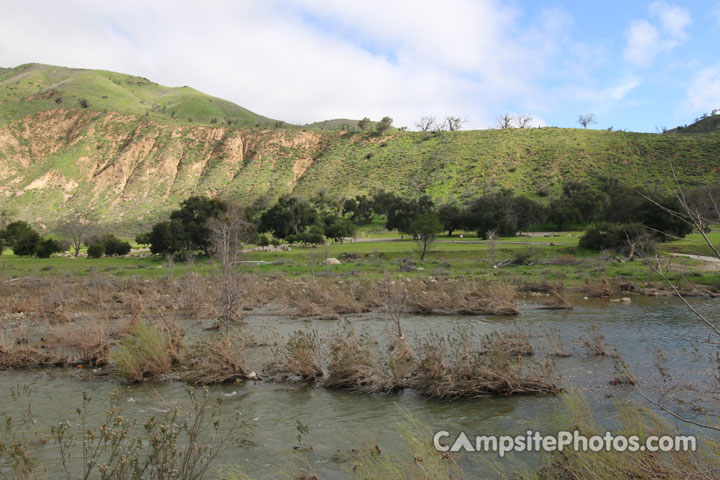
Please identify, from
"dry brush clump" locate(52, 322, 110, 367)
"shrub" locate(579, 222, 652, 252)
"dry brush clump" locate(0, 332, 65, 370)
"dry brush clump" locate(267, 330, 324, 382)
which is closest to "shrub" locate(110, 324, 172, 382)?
"dry brush clump" locate(52, 322, 110, 367)

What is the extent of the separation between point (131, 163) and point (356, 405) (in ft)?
352

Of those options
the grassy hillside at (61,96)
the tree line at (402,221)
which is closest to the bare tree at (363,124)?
the grassy hillside at (61,96)

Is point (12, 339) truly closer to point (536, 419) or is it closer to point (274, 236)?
point (536, 419)

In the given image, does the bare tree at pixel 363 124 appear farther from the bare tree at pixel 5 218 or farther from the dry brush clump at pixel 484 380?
the dry brush clump at pixel 484 380

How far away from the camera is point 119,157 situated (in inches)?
3981

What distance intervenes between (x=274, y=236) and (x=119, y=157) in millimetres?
60529

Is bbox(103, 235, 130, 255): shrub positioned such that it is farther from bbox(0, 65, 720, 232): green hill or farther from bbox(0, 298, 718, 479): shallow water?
bbox(0, 298, 718, 479): shallow water

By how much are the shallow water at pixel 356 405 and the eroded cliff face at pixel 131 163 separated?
77.7 m

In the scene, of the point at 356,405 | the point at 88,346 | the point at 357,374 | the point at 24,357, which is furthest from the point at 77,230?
the point at 356,405

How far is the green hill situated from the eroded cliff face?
243 mm

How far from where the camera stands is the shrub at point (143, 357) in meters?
11.1

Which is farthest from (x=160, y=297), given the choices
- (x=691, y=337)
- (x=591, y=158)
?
(x=591, y=158)

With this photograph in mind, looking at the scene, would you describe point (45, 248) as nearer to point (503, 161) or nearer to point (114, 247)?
point (114, 247)

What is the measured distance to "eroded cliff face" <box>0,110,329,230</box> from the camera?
294 feet
